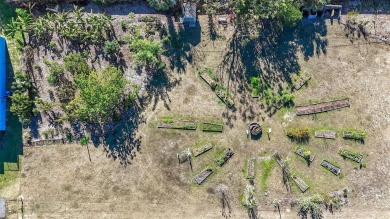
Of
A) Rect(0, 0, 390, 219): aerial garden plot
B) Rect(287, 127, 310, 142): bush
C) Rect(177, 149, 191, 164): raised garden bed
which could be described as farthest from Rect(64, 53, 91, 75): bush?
Rect(287, 127, 310, 142): bush

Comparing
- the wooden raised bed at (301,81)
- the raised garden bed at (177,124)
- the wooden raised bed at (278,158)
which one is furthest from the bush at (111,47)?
the wooden raised bed at (278,158)

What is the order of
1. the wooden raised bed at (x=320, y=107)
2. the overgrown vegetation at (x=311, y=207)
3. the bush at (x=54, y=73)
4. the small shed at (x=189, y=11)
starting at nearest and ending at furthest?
the bush at (x=54, y=73)
the small shed at (x=189, y=11)
the overgrown vegetation at (x=311, y=207)
the wooden raised bed at (x=320, y=107)

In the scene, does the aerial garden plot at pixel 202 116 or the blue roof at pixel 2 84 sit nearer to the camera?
the blue roof at pixel 2 84

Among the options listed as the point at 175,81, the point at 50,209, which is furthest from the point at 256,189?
the point at 50,209

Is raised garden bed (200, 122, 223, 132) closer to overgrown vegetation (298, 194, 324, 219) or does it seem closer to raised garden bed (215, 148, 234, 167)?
raised garden bed (215, 148, 234, 167)

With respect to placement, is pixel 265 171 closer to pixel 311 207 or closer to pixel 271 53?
pixel 311 207

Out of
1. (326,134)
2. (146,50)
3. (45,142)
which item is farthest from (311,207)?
(45,142)

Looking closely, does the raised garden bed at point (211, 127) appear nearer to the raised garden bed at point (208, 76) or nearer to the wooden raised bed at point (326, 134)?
the raised garden bed at point (208, 76)
